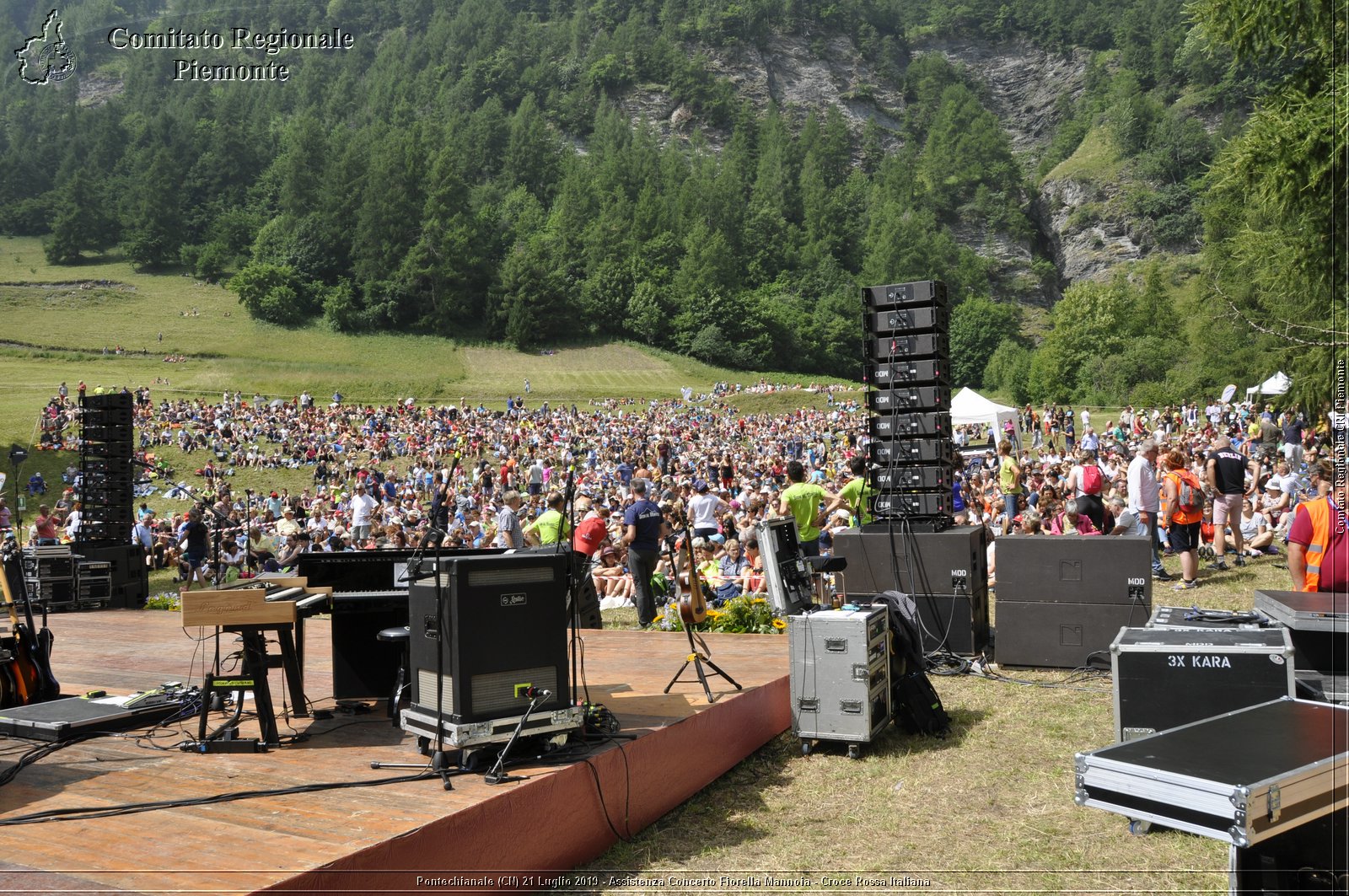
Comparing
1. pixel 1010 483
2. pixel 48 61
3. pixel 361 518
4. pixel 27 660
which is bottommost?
pixel 361 518

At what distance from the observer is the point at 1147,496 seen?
1078cm

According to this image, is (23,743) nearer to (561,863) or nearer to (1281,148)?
(561,863)

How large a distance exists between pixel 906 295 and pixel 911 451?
1.34m

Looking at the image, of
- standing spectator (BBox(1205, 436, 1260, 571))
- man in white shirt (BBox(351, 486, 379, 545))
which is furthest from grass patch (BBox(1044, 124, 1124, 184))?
standing spectator (BBox(1205, 436, 1260, 571))

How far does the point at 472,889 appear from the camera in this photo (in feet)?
12.1

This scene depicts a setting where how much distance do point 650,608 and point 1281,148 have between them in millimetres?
7943

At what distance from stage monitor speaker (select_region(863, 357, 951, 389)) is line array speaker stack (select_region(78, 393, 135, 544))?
11034mm

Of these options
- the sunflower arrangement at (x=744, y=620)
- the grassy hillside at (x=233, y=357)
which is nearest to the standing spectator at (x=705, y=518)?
the sunflower arrangement at (x=744, y=620)

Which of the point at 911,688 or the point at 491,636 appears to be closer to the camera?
the point at 491,636

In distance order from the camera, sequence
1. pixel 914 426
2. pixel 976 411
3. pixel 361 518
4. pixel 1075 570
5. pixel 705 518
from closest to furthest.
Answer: pixel 1075 570
pixel 914 426
pixel 705 518
pixel 361 518
pixel 976 411

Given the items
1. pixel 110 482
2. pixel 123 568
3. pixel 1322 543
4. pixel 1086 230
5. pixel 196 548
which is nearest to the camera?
pixel 1322 543

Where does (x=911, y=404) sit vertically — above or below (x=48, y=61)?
below

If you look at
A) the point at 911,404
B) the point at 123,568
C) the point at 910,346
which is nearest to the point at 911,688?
the point at 911,404

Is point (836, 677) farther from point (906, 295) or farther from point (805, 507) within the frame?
point (906, 295)
